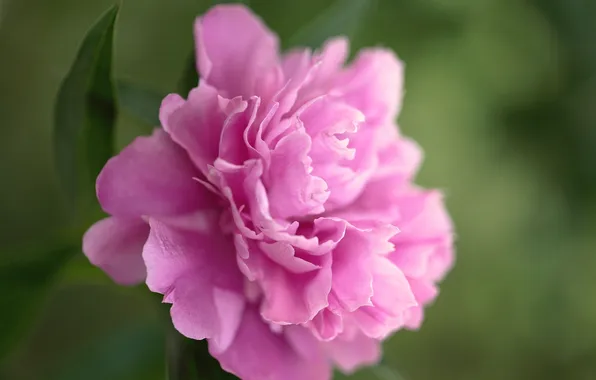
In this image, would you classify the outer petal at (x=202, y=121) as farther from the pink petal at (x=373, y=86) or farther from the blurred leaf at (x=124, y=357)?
the blurred leaf at (x=124, y=357)

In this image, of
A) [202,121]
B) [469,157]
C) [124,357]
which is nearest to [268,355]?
[202,121]

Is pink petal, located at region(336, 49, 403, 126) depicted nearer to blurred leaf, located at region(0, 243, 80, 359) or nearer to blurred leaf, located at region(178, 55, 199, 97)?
blurred leaf, located at region(178, 55, 199, 97)

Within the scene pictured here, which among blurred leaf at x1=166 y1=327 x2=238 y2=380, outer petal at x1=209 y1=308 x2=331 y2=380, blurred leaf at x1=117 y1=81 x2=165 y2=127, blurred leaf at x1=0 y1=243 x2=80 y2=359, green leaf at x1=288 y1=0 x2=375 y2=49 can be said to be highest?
green leaf at x1=288 y1=0 x2=375 y2=49

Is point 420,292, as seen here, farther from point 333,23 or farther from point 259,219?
point 333,23

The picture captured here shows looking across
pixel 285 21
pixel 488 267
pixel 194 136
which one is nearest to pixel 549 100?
pixel 488 267

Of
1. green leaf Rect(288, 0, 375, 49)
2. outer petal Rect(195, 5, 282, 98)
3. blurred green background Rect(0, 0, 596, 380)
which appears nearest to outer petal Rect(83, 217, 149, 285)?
outer petal Rect(195, 5, 282, 98)

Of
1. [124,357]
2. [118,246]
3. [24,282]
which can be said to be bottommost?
[124,357]

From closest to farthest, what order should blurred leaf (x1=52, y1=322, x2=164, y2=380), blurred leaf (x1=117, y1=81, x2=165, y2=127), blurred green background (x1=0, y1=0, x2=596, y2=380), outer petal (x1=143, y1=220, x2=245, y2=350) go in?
outer petal (x1=143, y1=220, x2=245, y2=350) < blurred leaf (x1=117, y1=81, x2=165, y2=127) < blurred leaf (x1=52, y1=322, x2=164, y2=380) < blurred green background (x1=0, y1=0, x2=596, y2=380)
